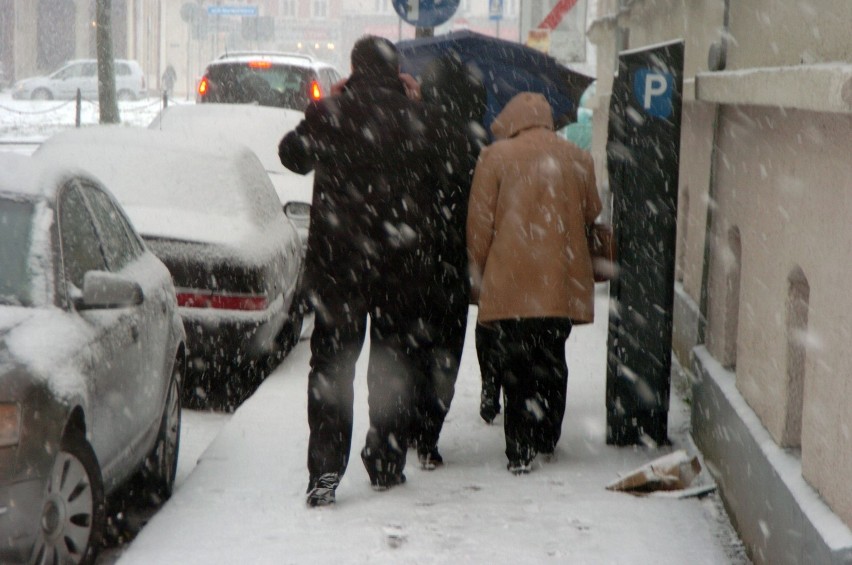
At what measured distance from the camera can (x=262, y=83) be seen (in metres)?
18.0

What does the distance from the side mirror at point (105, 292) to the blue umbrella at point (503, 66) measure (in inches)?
134

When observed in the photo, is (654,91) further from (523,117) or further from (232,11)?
(232,11)

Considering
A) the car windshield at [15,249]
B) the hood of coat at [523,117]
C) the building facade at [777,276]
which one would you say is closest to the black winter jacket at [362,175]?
the hood of coat at [523,117]

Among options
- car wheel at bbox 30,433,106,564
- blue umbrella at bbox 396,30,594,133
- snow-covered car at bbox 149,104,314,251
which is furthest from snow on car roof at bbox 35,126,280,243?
car wheel at bbox 30,433,106,564

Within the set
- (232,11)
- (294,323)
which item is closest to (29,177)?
(294,323)

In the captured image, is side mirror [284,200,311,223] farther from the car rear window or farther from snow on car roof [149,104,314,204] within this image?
the car rear window

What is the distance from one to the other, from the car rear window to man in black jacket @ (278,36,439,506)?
12.6 m

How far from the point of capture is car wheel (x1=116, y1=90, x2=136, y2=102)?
157ft

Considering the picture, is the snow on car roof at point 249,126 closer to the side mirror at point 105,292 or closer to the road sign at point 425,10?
the road sign at point 425,10

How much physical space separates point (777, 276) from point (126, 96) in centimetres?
4517

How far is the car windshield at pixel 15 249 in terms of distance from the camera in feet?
15.9

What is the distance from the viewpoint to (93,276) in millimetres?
4988

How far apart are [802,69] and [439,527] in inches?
87.0

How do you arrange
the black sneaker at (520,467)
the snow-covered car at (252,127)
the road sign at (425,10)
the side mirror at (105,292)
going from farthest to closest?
1. the snow-covered car at (252,127)
2. the road sign at (425,10)
3. the black sneaker at (520,467)
4. the side mirror at (105,292)
